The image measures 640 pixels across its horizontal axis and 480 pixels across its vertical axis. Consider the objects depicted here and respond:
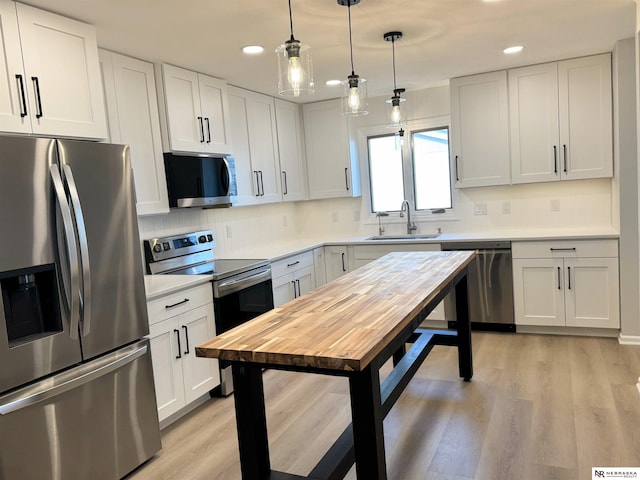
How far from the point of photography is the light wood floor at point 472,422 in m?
2.36

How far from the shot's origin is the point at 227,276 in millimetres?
3305

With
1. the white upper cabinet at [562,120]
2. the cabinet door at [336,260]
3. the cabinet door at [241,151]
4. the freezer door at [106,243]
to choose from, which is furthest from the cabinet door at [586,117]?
the freezer door at [106,243]

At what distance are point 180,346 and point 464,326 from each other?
1.87 metres

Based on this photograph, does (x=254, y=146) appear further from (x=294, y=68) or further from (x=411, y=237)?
(x=294, y=68)

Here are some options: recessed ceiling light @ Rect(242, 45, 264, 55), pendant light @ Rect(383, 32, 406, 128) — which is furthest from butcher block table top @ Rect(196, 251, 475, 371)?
recessed ceiling light @ Rect(242, 45, 264, 55)

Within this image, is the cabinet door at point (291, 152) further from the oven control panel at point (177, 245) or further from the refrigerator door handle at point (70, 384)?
the refrigerator door handle at point (70, 384)

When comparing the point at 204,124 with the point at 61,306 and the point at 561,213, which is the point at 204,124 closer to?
the point at 61,306

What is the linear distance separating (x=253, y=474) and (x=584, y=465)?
160 cm

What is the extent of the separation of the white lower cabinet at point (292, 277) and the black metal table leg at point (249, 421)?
228 centimetres

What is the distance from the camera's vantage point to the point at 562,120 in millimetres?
4145

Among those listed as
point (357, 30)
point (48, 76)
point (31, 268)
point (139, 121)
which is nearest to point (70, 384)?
point (31, 268)

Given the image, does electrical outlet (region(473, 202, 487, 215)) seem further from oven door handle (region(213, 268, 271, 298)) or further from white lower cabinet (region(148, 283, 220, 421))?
white lower cabinet (region(148, 283, 220, 421))

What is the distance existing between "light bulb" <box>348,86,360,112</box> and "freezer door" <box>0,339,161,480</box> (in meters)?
1.67

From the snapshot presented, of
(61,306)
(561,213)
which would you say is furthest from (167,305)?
A: (561,213)
